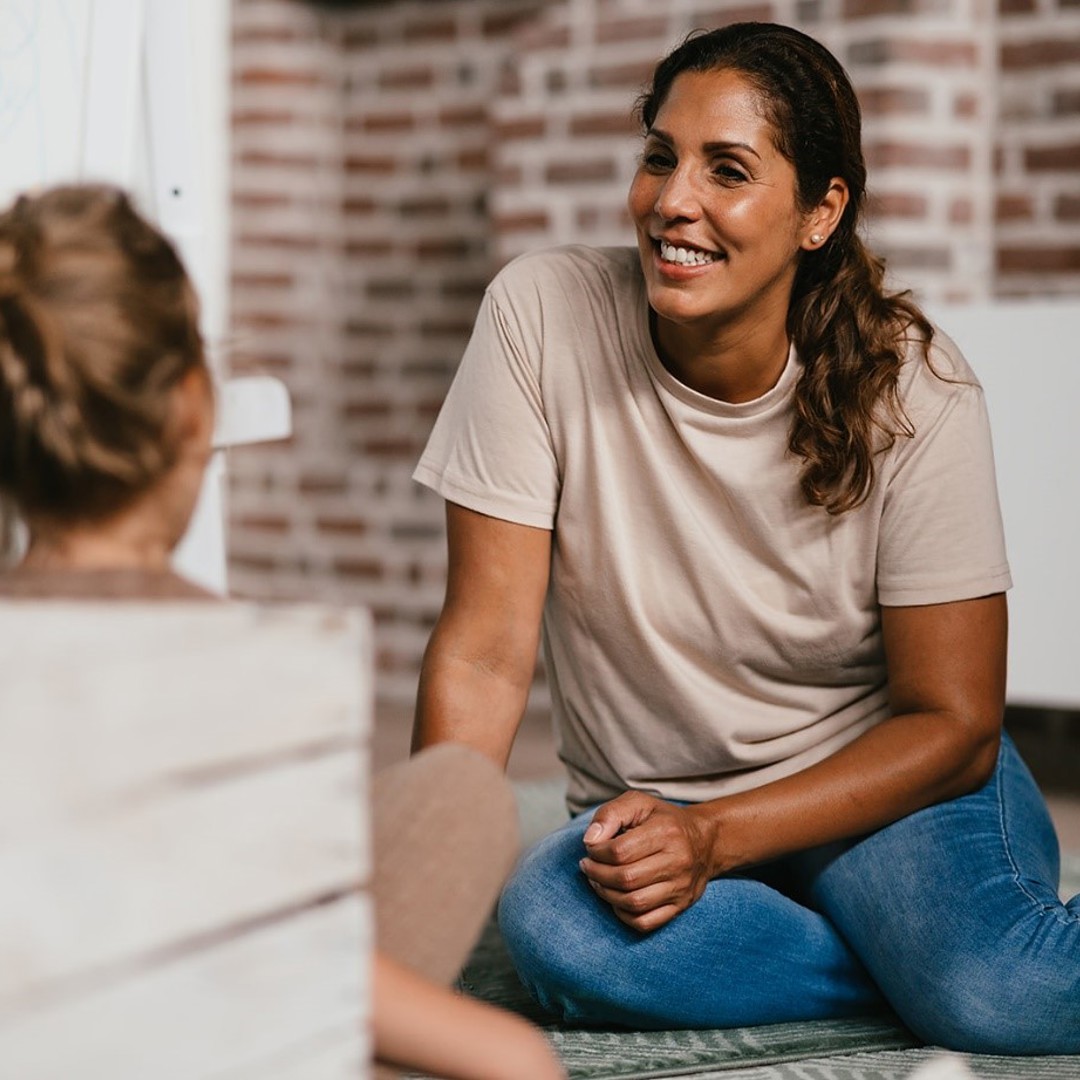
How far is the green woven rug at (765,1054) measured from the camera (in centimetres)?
138

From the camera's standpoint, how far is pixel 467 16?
330 cm

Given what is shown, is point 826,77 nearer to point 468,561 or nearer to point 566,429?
point 566,429

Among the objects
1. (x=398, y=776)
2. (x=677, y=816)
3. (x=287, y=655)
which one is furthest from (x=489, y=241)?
(x=287, y=655)

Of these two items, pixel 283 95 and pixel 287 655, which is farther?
pixel 283 95

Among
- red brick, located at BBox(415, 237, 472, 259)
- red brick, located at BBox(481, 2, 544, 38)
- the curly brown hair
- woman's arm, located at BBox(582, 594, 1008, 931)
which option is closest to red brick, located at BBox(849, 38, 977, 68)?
red brick, located at BBox(481, 2, 544, 38)

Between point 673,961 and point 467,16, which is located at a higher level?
point 467,16

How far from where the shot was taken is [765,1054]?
4.68 ft

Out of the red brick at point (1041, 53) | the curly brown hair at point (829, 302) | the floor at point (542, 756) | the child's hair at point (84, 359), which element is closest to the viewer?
the child's hair at point (84, 359)

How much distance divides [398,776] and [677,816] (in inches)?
17.6

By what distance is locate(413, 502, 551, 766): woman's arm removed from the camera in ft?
4.80

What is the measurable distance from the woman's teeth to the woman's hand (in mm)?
460

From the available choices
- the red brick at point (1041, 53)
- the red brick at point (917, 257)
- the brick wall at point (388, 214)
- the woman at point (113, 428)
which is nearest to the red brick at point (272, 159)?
the brick wall at point (388, 214)

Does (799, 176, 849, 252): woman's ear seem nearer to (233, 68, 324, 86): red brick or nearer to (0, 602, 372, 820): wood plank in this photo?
(0, 602, 372, 820): wood plank

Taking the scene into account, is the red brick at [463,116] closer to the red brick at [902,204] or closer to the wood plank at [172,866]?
the red brick at [902,204]
